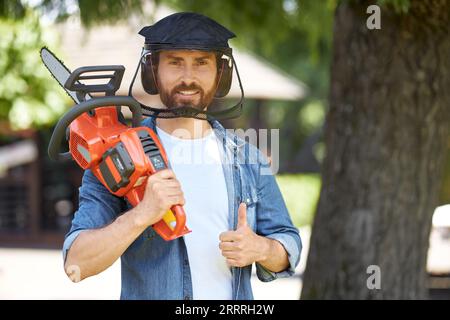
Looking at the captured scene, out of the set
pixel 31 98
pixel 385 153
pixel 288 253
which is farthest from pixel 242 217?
pixel 31 98

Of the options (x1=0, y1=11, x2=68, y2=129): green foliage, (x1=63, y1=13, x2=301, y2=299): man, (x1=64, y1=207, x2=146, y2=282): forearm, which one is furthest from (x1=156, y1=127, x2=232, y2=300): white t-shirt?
(x1=0, y1=11, x2=68, y2=129): green foliage

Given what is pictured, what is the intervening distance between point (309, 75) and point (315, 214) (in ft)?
61.2

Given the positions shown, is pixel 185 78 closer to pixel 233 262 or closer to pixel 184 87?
pixel 184 87

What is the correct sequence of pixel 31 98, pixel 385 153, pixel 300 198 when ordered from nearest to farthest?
pixel 385 153 < pixel 31 98 < pixel 300 198

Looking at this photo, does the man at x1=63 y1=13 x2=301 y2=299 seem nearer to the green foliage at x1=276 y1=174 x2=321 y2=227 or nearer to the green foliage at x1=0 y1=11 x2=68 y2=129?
the green foliage at x1=0 y1=11 x2=68 y2=129

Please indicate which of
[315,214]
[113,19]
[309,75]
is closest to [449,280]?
[315,214]

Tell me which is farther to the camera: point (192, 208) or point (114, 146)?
point (192, 208)

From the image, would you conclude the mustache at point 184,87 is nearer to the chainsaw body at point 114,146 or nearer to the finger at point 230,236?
the chainsaw body at point 114,146

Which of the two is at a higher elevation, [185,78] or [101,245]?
[185,78]

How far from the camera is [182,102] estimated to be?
201 centimetres

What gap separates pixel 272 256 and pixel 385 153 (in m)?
2.20

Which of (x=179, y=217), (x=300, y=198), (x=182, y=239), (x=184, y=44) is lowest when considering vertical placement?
(x=300, y=198)

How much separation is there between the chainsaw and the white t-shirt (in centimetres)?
13

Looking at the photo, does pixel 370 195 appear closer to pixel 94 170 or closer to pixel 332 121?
pixel 332 121
